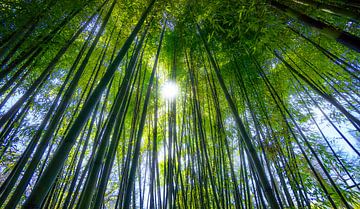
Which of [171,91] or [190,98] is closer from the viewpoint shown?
[190,98]

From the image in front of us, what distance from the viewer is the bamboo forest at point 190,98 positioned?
6.83 feet

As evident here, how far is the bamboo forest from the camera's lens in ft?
6.83

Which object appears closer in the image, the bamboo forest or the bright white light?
the bamboo forest

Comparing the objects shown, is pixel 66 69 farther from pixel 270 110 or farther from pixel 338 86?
pixel 338 86

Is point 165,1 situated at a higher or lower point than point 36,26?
higher

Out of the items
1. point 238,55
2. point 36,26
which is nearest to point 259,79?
point 238,55

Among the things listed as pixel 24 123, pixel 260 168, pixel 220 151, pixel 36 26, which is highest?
pixel 36 26

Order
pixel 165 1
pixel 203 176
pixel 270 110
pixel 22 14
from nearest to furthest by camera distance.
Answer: pixel 22 14 < pixel 203 176 < pixel 165 1 < pixel 270 110

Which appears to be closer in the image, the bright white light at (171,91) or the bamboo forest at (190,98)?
the bamboo forest at (190,98)

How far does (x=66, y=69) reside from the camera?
3.64 metres

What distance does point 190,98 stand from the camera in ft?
11.2

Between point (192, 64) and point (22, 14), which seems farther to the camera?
point (192, 64)

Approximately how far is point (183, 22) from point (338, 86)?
236 centimetres

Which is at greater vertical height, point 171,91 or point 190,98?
point 171,91
